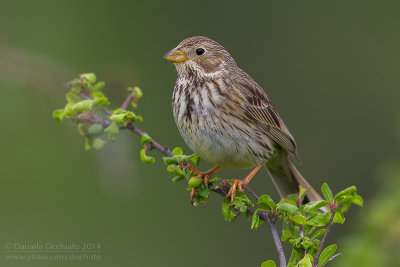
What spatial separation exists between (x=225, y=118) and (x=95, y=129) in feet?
3.42

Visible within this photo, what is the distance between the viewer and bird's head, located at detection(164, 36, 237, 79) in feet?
16.3

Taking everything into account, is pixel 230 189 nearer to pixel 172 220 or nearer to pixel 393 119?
pixel 172 220

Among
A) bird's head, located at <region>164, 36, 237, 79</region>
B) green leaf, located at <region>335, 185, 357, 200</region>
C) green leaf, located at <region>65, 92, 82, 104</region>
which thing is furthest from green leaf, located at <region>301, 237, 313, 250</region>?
bird's head, located at <region>164, 36, 237, 79</region>

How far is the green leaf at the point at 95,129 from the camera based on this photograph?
13.3ft

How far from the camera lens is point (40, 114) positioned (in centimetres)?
495

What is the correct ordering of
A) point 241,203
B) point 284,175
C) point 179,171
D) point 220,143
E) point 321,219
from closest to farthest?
1. point 321,219
2. point 241,203
3. point 179,171
4. point 220,143
5. point 284,175

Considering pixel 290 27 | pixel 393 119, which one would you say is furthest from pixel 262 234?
pixel 290 27

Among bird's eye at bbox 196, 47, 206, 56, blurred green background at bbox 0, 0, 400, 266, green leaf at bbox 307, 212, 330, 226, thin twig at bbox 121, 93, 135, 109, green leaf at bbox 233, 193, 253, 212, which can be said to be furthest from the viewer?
blurred green background at bbox 0, 0, 400, 266

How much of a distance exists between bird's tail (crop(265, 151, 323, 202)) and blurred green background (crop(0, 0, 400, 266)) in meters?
2.10

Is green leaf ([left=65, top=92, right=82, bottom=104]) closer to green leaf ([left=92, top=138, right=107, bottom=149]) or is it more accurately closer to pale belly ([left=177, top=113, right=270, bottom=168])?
green leaf ([left=92, top=138, right=107, bottom=149])

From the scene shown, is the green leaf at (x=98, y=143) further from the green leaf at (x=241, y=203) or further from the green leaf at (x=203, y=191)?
the green leaf at (x=241, y=203)

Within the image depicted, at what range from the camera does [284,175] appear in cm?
540

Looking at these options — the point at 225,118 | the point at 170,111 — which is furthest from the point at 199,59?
the point at 170,111

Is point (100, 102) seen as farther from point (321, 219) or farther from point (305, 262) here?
point (305, 262)
